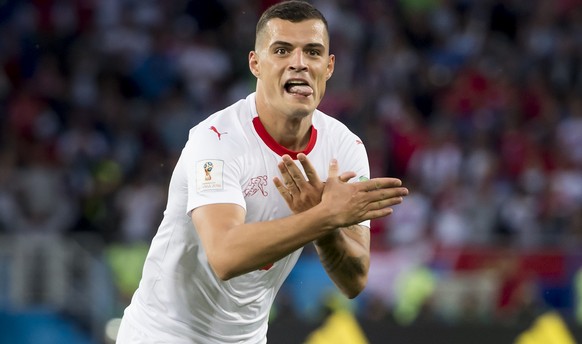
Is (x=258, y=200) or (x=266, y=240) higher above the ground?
(x=258, y=200)

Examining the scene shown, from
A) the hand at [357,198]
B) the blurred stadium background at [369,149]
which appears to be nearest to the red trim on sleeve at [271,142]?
the hand at [357,198]

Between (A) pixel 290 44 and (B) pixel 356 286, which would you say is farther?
(B) pixel 356 286

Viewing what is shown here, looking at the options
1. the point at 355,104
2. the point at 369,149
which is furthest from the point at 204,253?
the point at 355,104

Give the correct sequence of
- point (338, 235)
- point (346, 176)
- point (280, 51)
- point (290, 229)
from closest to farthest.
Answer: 1. point (290, 229)
2. point (346, 176)
3. point (338, 235)
4. point (280, 51)

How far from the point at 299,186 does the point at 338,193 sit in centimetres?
22

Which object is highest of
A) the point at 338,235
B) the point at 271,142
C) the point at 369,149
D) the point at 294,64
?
the point at 369,149

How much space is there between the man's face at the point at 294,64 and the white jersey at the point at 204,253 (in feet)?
0.68

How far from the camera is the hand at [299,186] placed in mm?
4492

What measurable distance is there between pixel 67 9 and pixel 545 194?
641 centimetres

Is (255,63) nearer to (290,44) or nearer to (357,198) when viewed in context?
(290,44)

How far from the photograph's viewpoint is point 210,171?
4594 mm

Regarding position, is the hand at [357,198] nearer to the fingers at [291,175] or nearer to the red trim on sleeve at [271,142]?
the fingers at [291,175]

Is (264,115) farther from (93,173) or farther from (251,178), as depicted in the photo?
(93,173)

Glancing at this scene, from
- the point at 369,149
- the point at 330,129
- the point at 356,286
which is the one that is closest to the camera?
the point at 356,286
